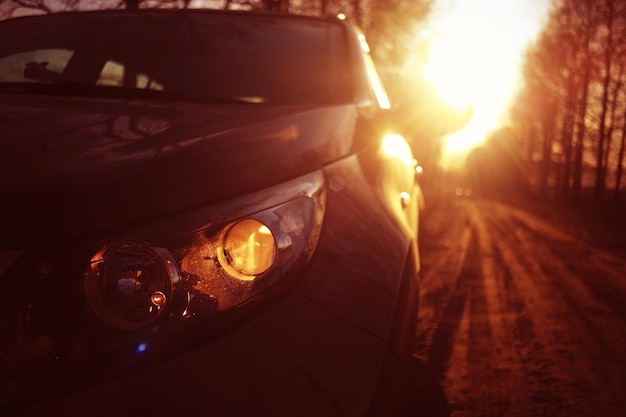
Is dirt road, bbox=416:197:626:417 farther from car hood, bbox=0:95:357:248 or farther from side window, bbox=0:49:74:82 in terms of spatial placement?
side window, bbox=0:49:74:82

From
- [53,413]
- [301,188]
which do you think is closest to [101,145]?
[301,188]

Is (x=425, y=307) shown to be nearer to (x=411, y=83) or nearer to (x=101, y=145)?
(x=411, y=83)

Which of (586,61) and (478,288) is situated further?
(586,61)

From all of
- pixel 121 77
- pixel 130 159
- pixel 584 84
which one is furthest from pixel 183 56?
pixel 584 84

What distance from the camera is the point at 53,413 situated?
0.94 metres

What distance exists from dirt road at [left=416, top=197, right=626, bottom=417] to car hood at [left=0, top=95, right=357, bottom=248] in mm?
1979

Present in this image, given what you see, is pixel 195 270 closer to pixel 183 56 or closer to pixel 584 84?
pixel 183 56

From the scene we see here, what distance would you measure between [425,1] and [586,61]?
9511 mm

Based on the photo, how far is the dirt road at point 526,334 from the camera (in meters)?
3.04

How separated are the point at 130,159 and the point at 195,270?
0.92 ft

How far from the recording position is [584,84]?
26984 millimetres

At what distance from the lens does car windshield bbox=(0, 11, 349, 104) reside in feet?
7.75

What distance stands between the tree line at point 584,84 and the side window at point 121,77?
25.2 meters

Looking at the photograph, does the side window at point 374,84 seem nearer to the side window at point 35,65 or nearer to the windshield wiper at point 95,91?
the windshield wiper at point 95,91
